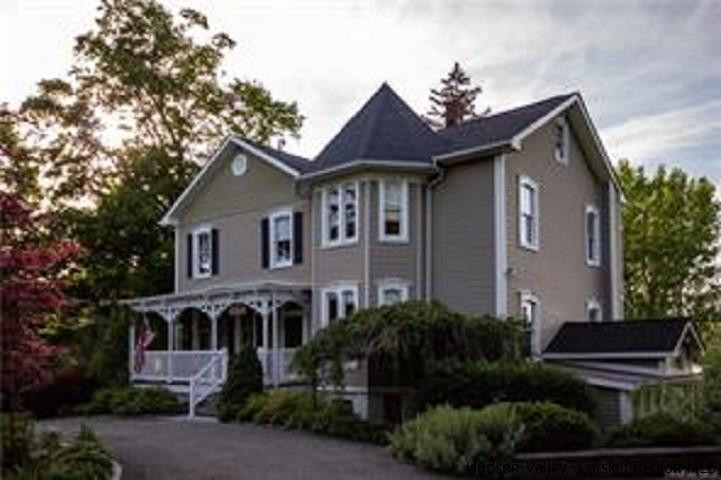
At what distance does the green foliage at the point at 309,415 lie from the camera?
68.4ft

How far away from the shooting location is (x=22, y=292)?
41.6 ft

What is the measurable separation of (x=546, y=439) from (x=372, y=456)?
9.96ft

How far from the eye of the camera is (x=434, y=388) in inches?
834

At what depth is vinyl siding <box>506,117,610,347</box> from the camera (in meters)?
27.2

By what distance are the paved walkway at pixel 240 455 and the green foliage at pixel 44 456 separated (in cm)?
82

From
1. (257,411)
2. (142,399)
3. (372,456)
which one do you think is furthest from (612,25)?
(142,399)

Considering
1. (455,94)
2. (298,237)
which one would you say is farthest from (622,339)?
(455,94)

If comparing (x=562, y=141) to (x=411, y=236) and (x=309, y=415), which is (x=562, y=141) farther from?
(x=309, y=415)

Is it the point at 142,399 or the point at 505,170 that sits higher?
the point at 505,170

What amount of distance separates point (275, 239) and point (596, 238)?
9858 mm

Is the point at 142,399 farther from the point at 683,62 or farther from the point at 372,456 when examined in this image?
the point at 683,62

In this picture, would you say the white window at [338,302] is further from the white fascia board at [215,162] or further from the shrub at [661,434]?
the shrub at [661,434]

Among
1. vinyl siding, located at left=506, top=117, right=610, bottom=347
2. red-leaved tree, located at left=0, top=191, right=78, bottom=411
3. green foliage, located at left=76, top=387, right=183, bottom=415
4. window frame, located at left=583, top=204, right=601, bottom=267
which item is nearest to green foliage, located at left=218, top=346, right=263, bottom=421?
green foliage, located at left=76, top=387, right=183, bottom=415

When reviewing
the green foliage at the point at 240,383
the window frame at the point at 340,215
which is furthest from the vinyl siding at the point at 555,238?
the green foliage at the point at 240,383
